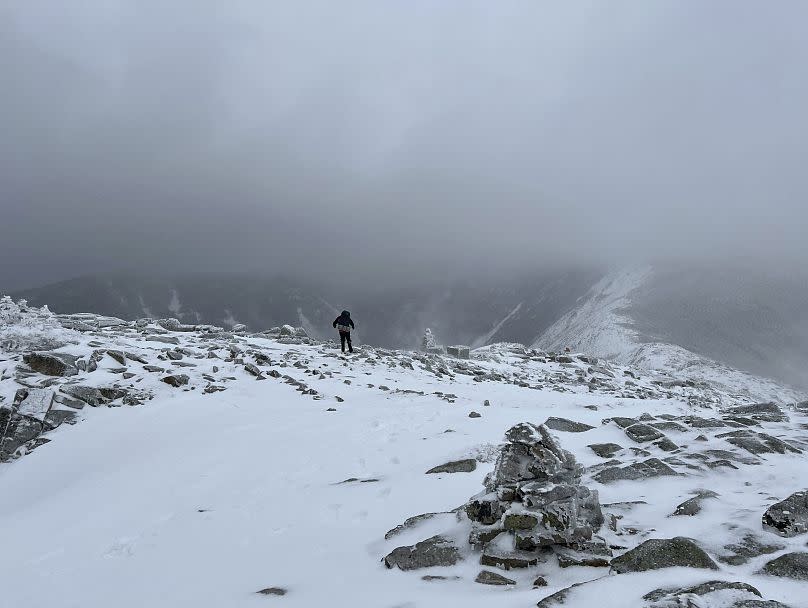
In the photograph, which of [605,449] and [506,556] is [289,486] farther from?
[605,449]

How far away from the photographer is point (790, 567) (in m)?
4.89

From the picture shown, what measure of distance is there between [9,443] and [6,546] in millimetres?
5386

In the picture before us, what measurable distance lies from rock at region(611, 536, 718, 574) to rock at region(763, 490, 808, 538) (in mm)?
1529

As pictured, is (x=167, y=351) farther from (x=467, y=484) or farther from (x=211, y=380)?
(x=467, y=484)

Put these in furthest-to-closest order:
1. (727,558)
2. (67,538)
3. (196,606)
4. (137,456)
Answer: (137,456) → (67,538) → (196,606) → (727,558)

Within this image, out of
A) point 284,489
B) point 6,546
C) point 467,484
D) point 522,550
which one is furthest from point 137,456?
point 522,550

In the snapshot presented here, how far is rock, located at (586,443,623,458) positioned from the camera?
11.1m

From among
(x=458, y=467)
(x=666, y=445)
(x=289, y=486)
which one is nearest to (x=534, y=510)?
(x=458, y=467)

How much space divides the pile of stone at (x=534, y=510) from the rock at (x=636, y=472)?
276cm

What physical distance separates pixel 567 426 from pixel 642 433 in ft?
6.84

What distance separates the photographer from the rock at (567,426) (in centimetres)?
1377

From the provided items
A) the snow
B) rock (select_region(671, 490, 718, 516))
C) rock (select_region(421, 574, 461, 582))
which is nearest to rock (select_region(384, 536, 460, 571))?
rock (select_region(421, 574, 461, 582))

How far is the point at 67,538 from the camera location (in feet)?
28.1

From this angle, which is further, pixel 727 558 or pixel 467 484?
pixel 467 484
